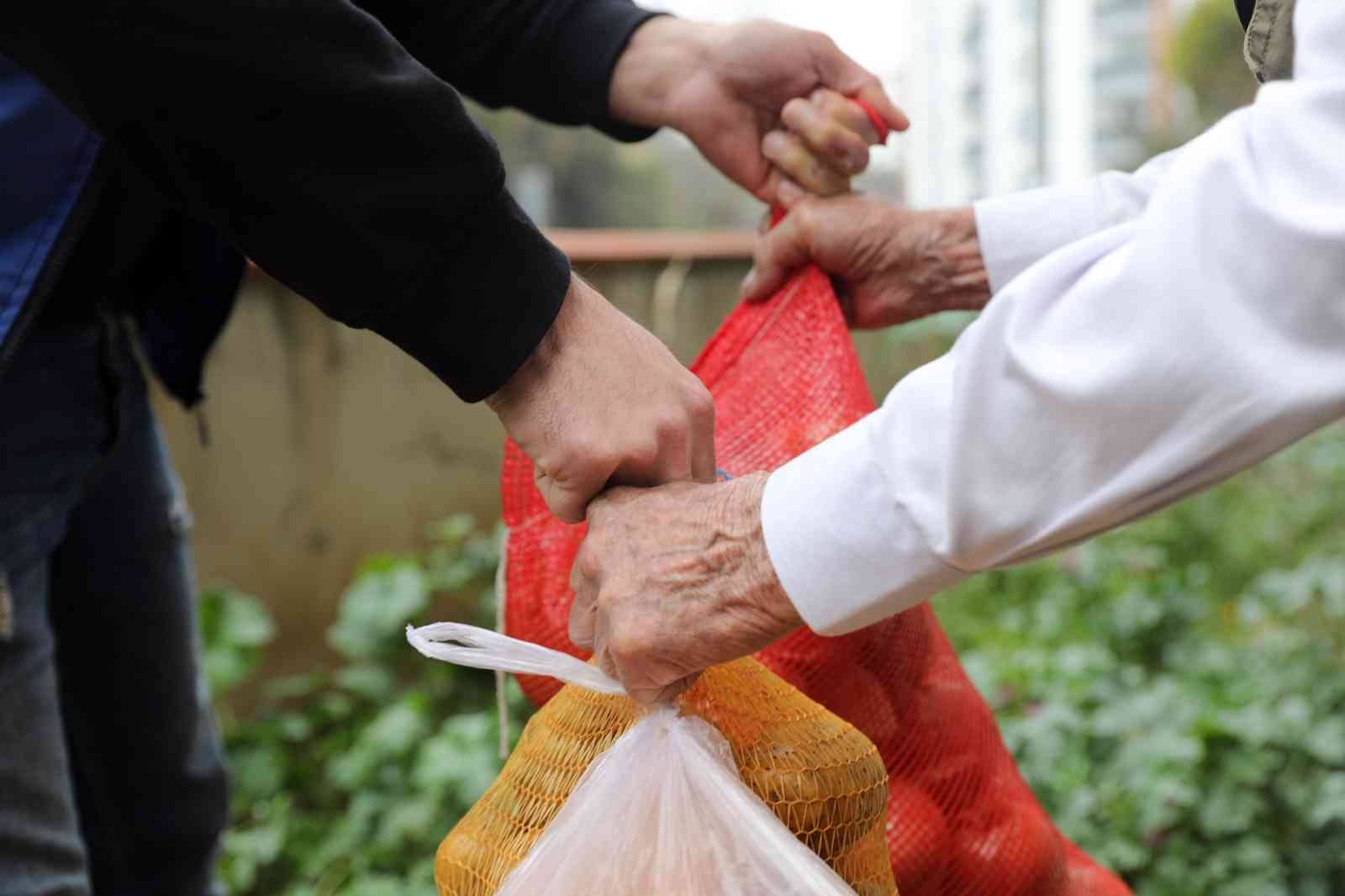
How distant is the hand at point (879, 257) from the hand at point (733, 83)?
73mm

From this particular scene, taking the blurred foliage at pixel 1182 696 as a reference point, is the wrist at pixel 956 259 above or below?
above

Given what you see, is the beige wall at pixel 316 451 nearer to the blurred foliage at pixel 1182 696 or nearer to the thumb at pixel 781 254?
the blurred foliage at pixel 1182 696

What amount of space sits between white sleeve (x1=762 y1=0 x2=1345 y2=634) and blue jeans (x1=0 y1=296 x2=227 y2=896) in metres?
0.83

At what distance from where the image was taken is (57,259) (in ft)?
3.67

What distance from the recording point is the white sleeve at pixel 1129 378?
0.79 meters

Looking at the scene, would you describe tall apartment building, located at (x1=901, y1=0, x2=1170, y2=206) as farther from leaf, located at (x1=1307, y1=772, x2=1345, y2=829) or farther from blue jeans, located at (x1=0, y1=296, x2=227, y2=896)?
blue jeans, located at (x1=0, y1=296, x2=227, y2=896)

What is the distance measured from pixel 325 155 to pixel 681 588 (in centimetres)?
41

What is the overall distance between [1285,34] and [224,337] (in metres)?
2.41

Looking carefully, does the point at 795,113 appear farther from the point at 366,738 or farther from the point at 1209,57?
the point at 1209,57

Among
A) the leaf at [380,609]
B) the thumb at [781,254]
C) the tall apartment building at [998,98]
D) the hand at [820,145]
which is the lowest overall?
the tall apartment building at [998,98]

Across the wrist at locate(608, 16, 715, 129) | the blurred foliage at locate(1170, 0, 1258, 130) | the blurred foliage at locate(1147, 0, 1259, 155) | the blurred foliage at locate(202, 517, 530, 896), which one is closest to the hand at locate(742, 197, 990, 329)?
the wrist at locate(608, 16, 715, 129)

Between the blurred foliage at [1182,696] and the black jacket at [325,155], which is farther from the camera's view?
the blurred foliage at [1182,696]

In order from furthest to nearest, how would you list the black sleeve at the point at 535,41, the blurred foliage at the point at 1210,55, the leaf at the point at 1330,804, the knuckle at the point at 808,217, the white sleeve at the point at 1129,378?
the blurred foliage at the point at 1210,55
the leaf at the point at 1330,804
the black sleeve at the point at 535,41
the knuckle at the point at 808,217
the white sleeve at the point at 1129,378

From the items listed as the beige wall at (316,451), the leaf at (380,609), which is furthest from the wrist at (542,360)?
the beige wall at (316,451)
